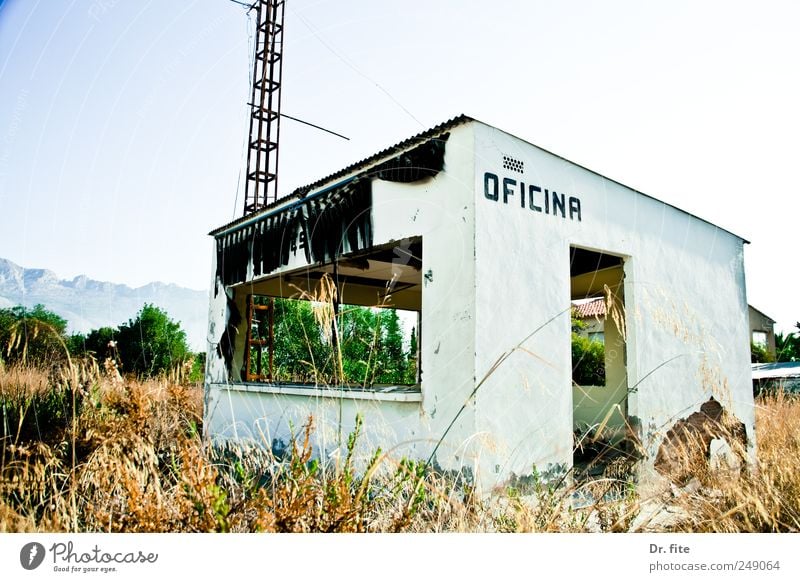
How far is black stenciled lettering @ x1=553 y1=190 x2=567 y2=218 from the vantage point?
485 cm

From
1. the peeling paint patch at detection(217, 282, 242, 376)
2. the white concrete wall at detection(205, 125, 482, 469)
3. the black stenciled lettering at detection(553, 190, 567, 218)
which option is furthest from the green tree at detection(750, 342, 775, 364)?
the peeling paint patch at detection(217, 282, 242, 376)

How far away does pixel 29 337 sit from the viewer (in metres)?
3.55

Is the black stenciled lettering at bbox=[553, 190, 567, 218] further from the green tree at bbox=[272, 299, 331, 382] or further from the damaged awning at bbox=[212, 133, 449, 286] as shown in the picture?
the green tree at bbox=[272, 299, 331, 382]

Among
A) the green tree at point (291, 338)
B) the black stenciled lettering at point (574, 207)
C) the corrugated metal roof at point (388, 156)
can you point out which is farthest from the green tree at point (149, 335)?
the black stenciled lettering at point (574, 207)

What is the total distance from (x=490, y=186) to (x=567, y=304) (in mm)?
1355

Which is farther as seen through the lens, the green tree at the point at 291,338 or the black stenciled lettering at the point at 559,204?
the green tree at the point at 291,338

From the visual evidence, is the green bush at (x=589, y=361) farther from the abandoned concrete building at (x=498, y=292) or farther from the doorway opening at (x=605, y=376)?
the abandoned concrete building at (x=498, y=292)

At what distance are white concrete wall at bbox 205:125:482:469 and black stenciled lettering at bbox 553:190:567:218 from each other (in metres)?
1.06

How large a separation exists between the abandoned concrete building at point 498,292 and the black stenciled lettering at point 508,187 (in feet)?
0.03

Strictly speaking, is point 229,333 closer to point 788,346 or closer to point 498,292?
point 498,292

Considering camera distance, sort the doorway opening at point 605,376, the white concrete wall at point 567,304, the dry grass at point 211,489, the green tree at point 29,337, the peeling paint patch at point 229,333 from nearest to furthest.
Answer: the dry grass at point 211,489 → the green tree at point 29,337 → the white concrete wall at point 567,304 → the doorway opening at point 605,376 → the peeling paint patch at point 229,333

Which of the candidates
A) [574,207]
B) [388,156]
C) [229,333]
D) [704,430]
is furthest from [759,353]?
[229,333]

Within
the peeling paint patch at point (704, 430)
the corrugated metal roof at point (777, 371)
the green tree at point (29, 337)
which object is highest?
the green tree at point (29, 337)

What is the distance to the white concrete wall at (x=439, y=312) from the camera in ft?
13.4
